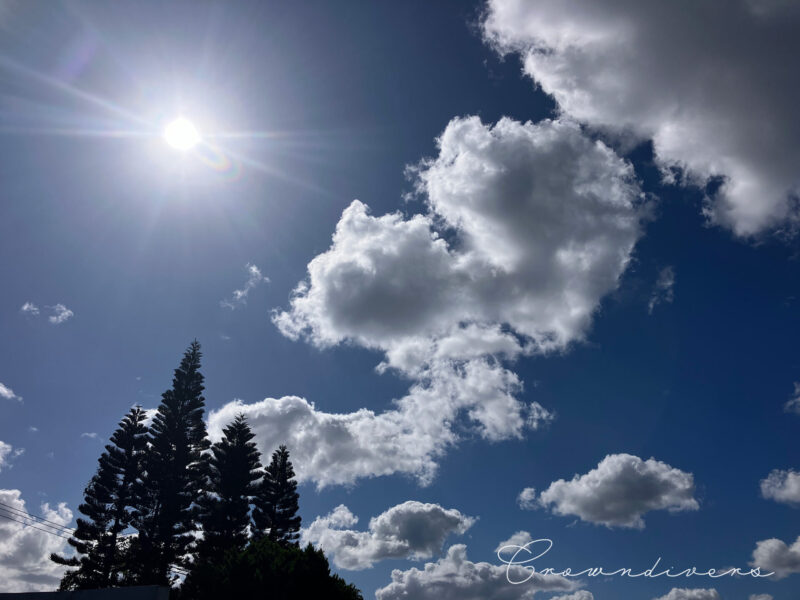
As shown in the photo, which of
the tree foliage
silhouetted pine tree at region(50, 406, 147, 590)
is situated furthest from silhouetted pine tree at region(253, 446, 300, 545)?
silhouetted pine tree at region(50, 406, 147, 590)

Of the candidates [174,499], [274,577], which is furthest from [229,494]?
[274,577]

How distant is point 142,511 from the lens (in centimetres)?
3834

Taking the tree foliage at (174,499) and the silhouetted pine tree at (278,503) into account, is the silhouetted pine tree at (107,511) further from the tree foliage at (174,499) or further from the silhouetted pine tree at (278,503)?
the silhouetted pine tree at (278,503)

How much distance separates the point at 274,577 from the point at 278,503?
2252 centimetres

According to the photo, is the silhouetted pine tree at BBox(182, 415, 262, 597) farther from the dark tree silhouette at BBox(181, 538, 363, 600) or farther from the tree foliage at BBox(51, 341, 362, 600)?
the dark tree silhouette at BBox(181, 538, 363, 600)

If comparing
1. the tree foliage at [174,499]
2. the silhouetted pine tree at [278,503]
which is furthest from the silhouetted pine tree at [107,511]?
the silhouetted pine tree at [278,503]

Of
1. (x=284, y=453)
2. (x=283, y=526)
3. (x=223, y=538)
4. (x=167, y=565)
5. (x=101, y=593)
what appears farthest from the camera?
(x=284, y=453)

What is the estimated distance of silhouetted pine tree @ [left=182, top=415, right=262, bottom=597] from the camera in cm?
3897

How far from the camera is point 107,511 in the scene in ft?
125

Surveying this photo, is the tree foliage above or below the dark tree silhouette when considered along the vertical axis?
above

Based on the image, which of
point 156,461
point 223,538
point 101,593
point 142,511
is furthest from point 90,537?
point 101,593

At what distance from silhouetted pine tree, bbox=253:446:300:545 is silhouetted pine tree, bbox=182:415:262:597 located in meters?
2.66

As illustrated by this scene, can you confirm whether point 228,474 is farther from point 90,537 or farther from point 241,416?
point 90,537

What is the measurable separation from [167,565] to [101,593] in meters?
13.8
